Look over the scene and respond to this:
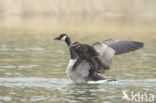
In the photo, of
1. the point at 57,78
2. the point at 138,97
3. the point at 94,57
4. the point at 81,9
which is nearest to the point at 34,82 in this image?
the point at 57,78

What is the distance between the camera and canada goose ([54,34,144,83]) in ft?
48.3

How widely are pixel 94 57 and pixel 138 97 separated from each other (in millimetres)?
2365

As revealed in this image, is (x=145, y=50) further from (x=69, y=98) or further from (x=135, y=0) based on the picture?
(x=135, y=0)

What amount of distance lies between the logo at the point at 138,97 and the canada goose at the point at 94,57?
152 centimetres

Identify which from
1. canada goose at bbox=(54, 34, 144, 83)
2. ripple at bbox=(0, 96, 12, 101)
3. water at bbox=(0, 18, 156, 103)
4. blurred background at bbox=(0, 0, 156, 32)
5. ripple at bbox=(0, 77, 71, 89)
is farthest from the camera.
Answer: blurred background at bbox=(0, 0, 156, 32)

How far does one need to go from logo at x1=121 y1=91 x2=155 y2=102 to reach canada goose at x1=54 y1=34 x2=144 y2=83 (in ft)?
4.98

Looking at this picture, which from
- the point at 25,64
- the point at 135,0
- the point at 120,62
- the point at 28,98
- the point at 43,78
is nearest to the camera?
the point at 28,98

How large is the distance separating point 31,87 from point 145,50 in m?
13.9

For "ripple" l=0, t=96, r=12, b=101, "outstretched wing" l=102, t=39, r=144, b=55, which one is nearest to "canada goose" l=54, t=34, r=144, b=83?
"outstretched wing" l=102, t=39, r=144, b=55

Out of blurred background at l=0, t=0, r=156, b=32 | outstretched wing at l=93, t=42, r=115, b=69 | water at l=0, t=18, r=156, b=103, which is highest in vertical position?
outstretched wing at l=93, t=42, r=115, b=69

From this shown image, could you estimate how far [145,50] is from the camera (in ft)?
91.0

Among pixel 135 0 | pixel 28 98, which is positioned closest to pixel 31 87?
pixel 28 98

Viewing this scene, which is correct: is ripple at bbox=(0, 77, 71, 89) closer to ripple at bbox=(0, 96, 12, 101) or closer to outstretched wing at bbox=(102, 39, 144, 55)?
ripple at bbox=(0, 96, 12, 101)

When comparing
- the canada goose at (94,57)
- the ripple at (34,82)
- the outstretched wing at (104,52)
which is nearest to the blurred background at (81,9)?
the ripple at (34,82)
